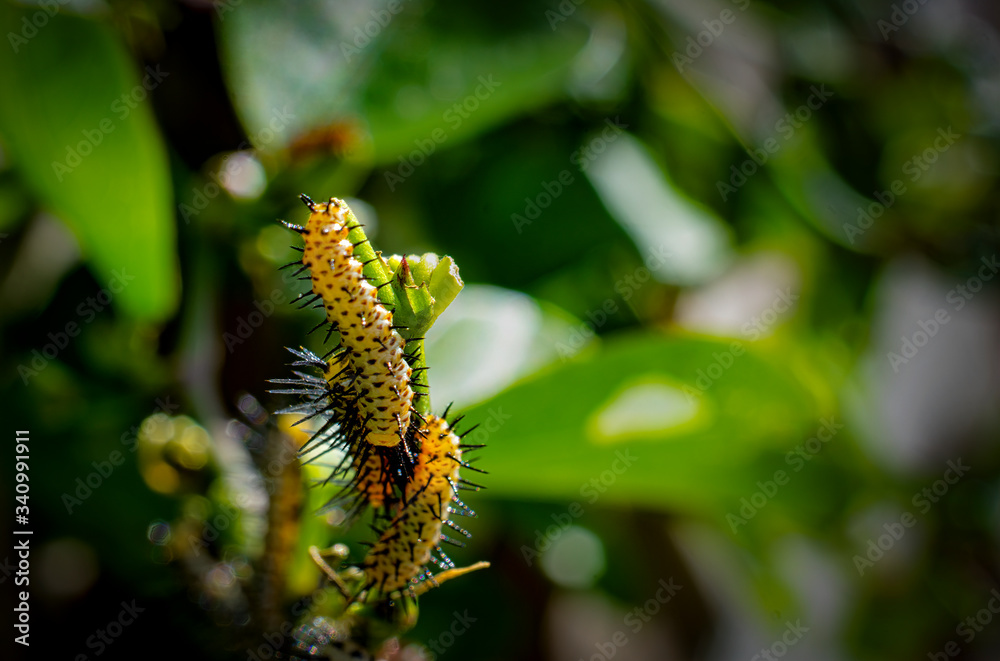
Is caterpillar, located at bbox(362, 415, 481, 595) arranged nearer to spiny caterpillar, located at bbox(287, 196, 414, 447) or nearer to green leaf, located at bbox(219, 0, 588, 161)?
spiny caterpillar, located at bbox(287, 196, 414, 447)

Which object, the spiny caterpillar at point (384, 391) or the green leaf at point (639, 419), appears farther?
the green leaf at point (639, 419)

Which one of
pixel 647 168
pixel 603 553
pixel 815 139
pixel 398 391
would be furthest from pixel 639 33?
pixel 398 391

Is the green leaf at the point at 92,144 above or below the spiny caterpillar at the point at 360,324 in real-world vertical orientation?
below

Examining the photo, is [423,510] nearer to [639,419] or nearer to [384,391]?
[384,391]

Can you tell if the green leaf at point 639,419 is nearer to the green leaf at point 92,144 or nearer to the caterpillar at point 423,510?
the caterpillar at point 423,510

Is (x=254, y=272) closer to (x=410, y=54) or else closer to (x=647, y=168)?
(x=410, y=54)

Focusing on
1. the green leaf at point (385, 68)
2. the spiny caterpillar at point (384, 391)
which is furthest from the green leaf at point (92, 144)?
the spiny caterpillar at point (384, 391)
